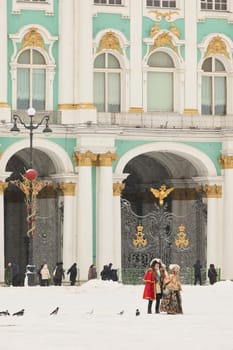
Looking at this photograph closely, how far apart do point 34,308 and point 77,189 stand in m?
20.4

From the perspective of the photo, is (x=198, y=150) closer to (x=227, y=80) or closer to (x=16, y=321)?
(x=227, y=80)

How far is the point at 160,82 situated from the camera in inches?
2874

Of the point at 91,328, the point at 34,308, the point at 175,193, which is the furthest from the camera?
the point at 175,193

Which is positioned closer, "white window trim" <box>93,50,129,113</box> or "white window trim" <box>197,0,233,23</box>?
"white window trim" <box>93,50,129,113</box>

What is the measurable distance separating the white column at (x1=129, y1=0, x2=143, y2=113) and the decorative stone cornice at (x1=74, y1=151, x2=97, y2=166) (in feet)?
10.3

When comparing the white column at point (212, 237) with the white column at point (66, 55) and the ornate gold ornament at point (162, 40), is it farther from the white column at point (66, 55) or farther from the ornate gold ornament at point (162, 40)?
the white column at point (66, 55)

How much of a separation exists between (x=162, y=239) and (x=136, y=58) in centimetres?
766

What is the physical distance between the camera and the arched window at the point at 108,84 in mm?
71938

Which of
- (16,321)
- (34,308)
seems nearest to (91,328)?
(16,321)

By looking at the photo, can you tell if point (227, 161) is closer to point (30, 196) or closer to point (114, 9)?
point (114, 9)

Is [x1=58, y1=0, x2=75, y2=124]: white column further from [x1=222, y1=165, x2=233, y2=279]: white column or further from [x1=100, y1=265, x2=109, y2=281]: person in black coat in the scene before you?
[x1=222, y1=165, x2=233, y2=279]: white column

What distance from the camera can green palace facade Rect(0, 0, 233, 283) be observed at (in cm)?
7000

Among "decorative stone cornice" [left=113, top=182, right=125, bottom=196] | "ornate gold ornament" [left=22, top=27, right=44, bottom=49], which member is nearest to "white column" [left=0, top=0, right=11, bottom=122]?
"ornate gold ornament" [left=22, top=27, right=44, bottom=49]

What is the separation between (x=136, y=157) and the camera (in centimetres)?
7712
